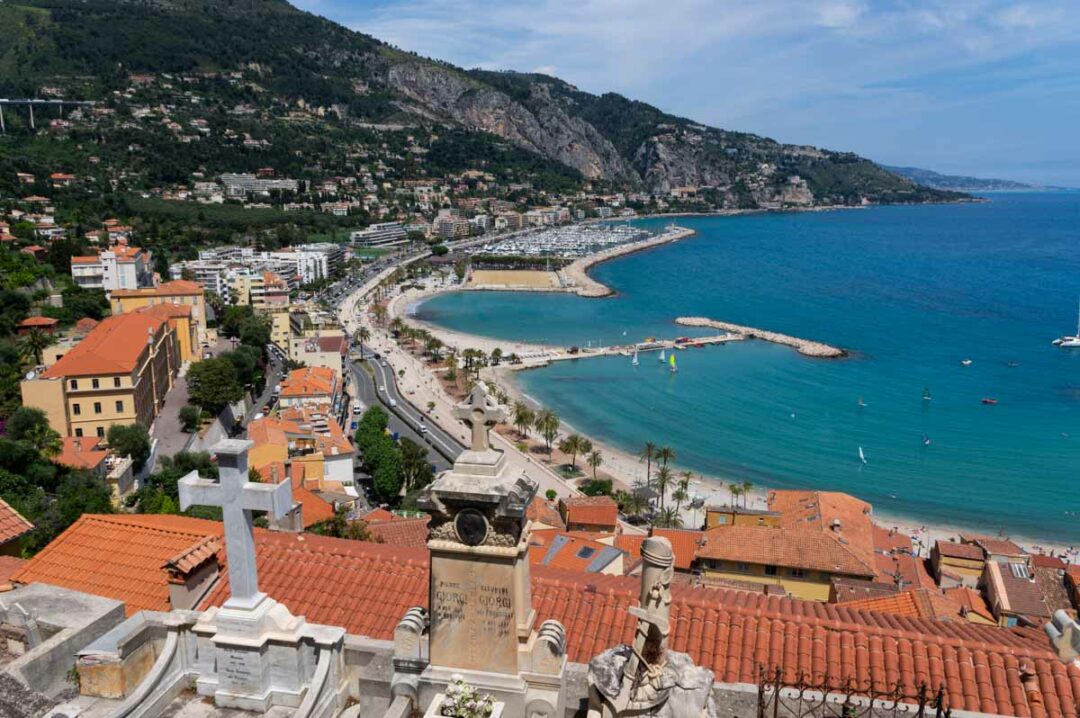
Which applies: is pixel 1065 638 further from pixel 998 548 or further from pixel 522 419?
pixel 522 419

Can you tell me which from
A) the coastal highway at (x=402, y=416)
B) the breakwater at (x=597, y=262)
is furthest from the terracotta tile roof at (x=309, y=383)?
the breakwater at (x=597, y=262)

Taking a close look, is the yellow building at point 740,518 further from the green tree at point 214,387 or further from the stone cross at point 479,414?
the green tree at point 214,387

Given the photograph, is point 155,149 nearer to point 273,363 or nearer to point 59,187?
point 59,187

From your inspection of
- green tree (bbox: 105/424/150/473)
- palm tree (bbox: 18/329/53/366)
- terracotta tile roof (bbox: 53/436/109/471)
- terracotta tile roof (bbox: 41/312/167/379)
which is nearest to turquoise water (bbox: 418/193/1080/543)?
green tree (bbox: 105/424/150/473)

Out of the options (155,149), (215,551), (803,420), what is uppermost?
(155,149)

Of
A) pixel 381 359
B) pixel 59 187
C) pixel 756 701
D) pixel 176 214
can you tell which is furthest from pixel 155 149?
pixel 756 701

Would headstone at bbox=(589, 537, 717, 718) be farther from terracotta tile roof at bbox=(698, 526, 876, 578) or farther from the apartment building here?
the apartment building
